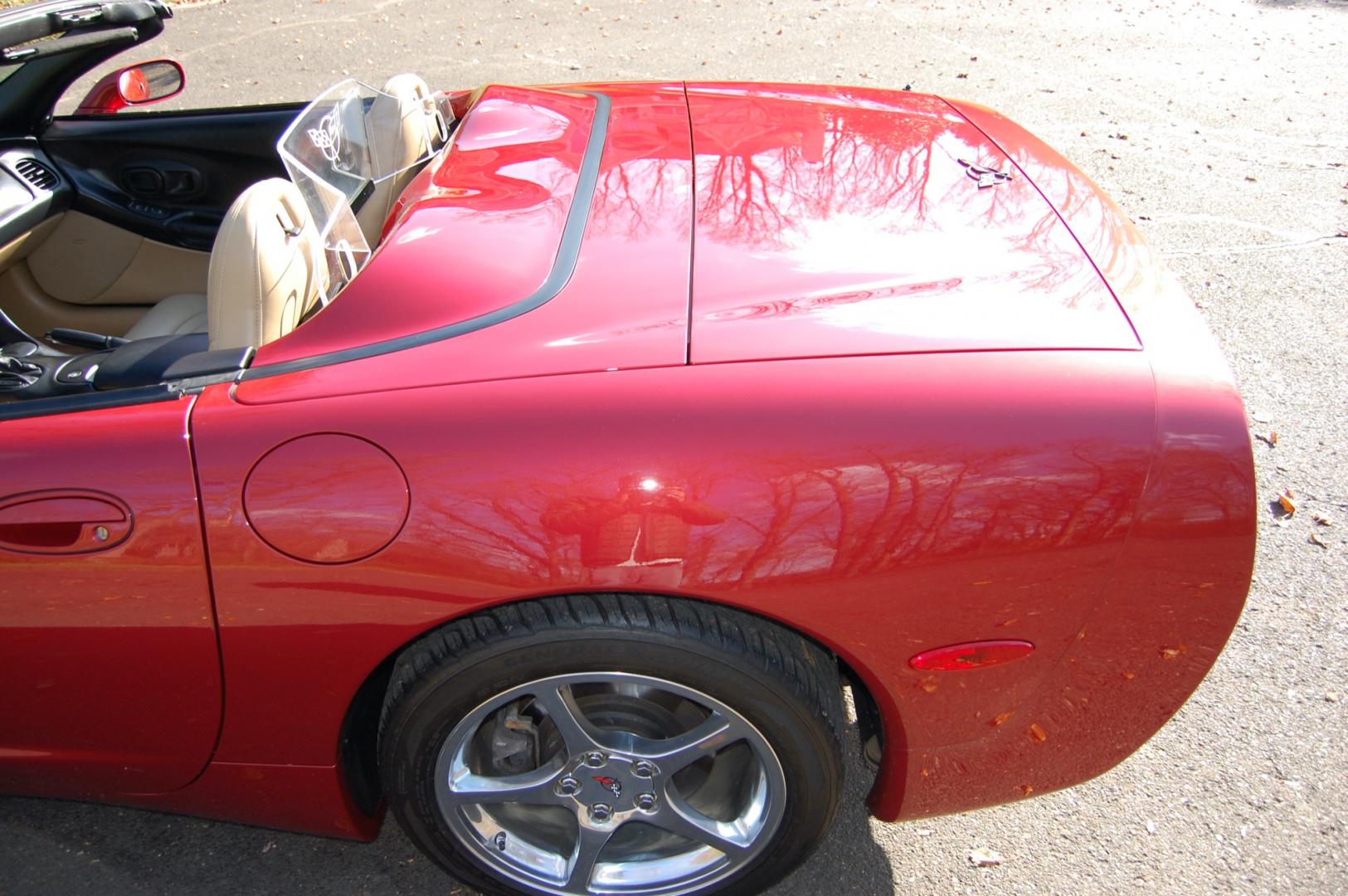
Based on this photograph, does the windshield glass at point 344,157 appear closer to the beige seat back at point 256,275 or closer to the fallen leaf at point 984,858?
the beige seat back at point 256,275

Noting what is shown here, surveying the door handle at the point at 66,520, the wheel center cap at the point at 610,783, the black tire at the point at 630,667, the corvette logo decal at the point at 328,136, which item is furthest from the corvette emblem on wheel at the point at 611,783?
the corvette logo decal at the point at 328,136

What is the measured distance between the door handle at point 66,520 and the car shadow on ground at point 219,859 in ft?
3.15

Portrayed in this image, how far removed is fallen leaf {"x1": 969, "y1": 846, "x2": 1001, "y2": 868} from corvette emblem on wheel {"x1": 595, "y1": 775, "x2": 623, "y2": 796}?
2.90 feet

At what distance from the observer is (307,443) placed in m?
1.72

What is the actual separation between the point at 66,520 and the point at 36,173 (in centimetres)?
186

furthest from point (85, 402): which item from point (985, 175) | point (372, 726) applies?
point (985, 175)

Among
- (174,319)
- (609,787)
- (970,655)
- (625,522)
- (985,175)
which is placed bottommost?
(609,787)

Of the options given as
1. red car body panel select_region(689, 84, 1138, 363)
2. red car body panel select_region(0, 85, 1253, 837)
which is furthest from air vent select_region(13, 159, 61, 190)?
red car body panel select_region(689, 84, 1138, 363)

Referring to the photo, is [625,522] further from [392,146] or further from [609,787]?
[392,146]

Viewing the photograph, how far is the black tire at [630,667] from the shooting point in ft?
5.76

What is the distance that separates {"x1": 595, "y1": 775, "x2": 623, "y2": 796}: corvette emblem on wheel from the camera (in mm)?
2041

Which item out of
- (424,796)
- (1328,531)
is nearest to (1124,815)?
(1328,531)

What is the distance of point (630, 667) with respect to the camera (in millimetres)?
Answer: 1776

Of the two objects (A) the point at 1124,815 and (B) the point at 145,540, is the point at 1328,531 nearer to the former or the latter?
(A) the point at 1124,815
